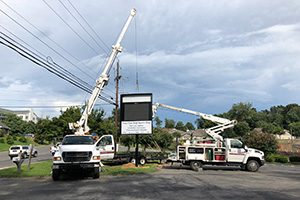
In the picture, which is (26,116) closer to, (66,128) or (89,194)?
(66,128)

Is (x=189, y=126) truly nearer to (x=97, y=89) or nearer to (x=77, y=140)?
(x=97, y=89)

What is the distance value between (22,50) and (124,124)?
832 centimetres

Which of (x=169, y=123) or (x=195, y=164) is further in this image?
(x=169, y=123)

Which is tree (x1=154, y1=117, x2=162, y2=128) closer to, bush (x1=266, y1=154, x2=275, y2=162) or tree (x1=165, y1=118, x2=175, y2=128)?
tree (x1=165, y1=118, x2=175, y2=128)

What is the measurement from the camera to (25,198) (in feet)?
25.9

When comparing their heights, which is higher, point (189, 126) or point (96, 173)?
point (189, 126)

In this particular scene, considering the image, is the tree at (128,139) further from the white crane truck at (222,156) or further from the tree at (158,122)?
the tree at (158,122)

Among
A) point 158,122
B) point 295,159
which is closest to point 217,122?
point 295,159

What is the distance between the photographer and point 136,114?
57.5 ft

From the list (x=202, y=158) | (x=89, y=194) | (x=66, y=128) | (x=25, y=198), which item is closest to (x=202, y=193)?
(x=89, y=194)

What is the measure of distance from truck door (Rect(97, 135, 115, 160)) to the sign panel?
54.3 inches

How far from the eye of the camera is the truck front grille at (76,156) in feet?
37.3

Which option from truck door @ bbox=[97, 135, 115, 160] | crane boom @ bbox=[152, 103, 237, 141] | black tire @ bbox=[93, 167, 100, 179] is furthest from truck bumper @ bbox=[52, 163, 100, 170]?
crane boom @ bbox=[152, 103, 237, 141]

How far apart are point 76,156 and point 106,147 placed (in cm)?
627
